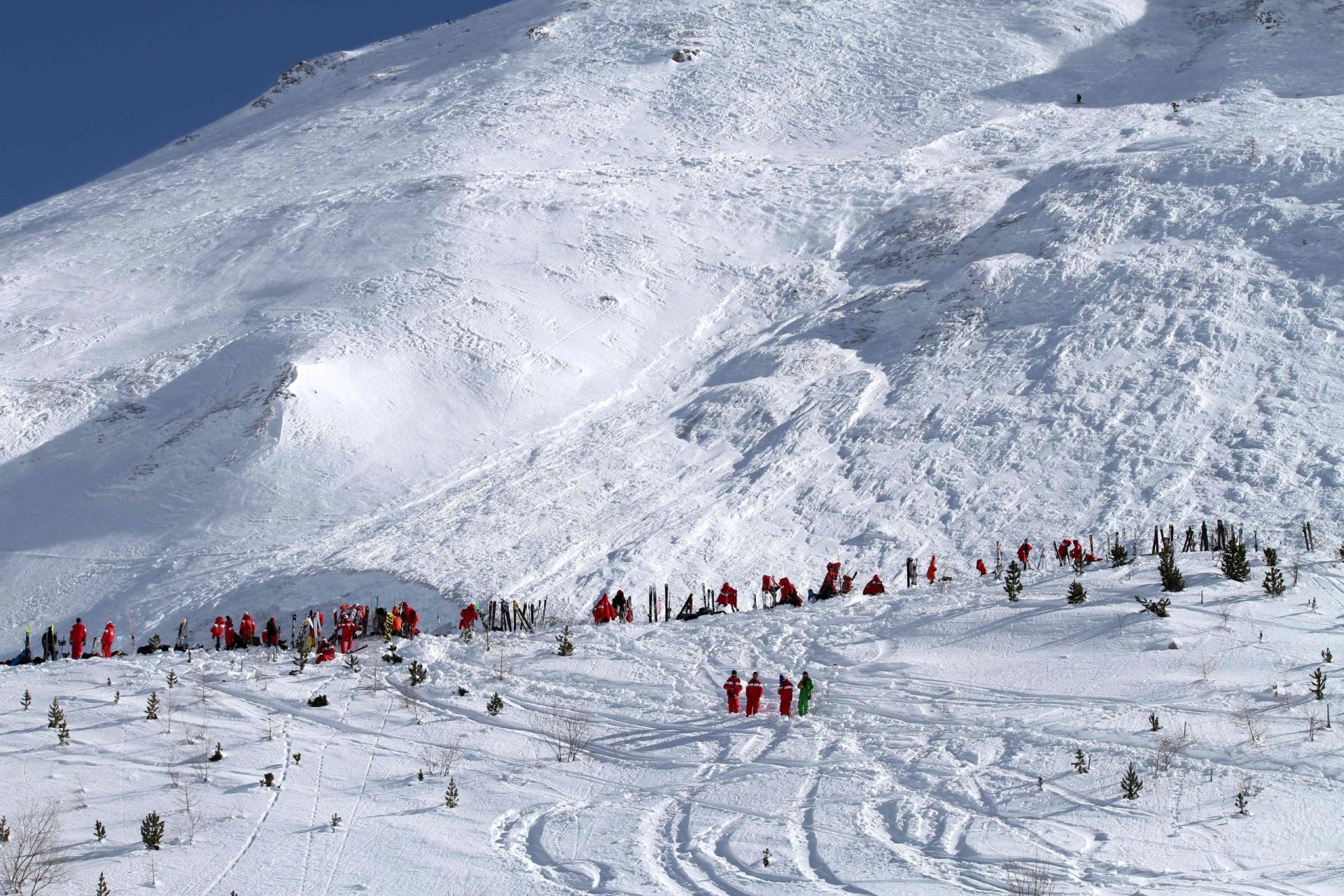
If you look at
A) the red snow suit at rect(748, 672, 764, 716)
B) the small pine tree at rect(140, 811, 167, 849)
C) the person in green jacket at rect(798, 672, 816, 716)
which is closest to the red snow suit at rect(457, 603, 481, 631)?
the red snow suit at rect(748, 672, 764, 716)

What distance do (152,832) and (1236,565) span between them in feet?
52.7

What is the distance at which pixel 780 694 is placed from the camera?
16594mm

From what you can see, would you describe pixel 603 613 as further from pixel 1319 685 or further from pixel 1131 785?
pixel 1319 685

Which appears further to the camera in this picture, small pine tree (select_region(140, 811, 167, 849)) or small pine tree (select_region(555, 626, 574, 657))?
small pine tree (select_region(555, 626, 574, 657))

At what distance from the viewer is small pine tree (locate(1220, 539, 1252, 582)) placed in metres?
18.5

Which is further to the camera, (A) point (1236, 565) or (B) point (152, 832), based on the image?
(A) point (1236, 565)

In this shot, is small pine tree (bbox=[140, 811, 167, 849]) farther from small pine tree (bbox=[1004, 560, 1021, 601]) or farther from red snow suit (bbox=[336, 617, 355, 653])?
small pine tree (bbox=[1004, 560, 1021, 601])

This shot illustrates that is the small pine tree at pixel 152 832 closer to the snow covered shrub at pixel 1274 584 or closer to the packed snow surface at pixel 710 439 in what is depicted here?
the packed snow surface at pixel 710 439

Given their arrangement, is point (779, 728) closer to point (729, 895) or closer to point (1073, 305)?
point (729, 895)

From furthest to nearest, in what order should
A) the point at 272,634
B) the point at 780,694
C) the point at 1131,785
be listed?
the point at 272,634 < the point at 780,694 < the point at 1131,785

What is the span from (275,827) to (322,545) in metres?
17.9

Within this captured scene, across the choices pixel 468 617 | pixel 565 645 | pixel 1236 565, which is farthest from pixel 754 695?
pixel 468 617

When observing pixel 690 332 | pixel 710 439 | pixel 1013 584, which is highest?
pixel 690 332

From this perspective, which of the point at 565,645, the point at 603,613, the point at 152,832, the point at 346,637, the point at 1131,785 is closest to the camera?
the point at 152,832
